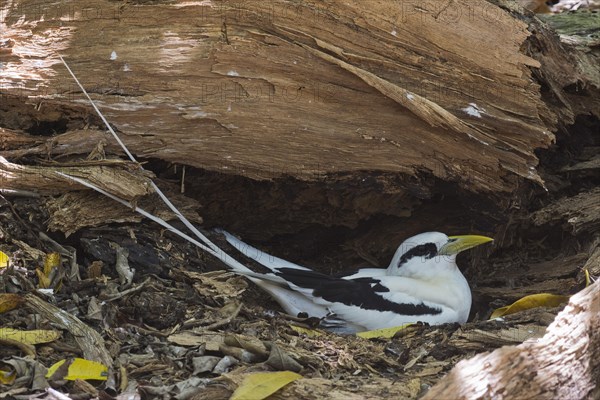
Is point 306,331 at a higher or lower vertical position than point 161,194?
lower

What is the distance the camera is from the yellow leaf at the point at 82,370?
4516 millimetres

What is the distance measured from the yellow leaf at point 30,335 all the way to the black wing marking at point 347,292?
79.1 inches

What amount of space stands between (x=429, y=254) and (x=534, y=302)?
1.03 meters

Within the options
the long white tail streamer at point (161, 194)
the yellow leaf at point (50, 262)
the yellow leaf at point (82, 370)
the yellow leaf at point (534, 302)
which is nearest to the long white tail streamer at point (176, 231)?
the long white tail streamer at point (161, 194)

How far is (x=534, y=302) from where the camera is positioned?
6117 mm

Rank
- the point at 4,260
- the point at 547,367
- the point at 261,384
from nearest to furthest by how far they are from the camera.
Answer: the point at 547,367 → the point at 261,384 → the point at 4,260

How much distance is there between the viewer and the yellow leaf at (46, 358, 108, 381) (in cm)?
452

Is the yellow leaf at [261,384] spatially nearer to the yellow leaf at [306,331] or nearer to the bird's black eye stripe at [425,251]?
the yellow leaf at [306,331]

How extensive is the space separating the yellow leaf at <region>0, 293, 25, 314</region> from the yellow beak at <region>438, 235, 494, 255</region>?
336 centimetres

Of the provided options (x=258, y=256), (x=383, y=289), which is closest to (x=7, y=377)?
(x=258, y=256)

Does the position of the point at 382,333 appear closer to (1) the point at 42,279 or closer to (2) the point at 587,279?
(2) the point at 587,279

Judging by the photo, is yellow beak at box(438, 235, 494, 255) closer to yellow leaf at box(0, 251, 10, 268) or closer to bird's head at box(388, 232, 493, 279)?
bird's head at box(388, 232, 493, 279)

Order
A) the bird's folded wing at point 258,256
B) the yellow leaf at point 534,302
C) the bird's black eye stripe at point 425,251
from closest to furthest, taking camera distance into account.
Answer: the yellow leaf at point 534,302, the bird's folded wing at point 258,256, the bird's black eye stripe at point 425,251

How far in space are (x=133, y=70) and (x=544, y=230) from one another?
3.74m
